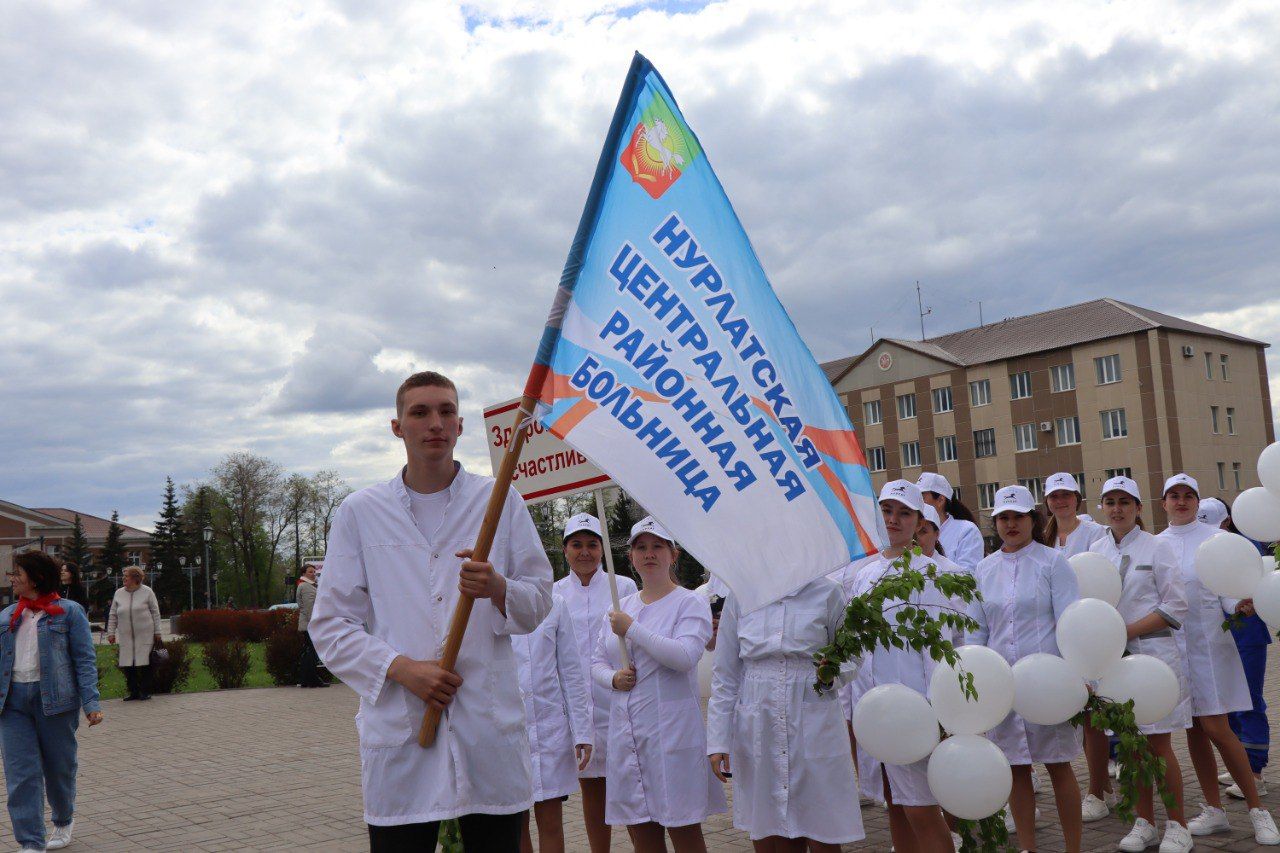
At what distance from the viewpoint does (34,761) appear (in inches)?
315

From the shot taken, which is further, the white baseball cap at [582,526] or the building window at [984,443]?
the building window at [984,443]

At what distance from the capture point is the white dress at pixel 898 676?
530 cm

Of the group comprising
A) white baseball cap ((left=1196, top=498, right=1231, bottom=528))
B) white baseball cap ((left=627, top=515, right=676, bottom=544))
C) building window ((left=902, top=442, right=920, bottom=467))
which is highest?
building window ((left=902, top=442, right=920, bottom=467))

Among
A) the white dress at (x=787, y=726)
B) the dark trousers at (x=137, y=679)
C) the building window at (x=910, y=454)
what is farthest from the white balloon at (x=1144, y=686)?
the building window at (x=910, y=454)

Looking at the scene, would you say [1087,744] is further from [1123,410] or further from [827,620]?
[1123,410]

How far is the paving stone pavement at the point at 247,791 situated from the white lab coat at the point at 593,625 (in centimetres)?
149

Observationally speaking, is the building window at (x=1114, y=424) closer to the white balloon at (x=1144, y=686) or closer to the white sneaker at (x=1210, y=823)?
the white sneaker at (x=1210, y=823)

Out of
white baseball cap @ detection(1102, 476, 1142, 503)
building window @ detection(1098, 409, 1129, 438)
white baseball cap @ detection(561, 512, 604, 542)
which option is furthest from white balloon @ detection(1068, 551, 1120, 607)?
building window @ detection(1098, 409, 1129, 438)

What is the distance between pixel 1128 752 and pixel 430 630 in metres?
3.67

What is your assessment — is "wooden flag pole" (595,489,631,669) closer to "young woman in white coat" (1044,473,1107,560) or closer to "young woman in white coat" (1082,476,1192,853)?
"young woman in white coat" (1082,476,1192,853)

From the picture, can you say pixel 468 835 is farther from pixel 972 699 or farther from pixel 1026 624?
pixel 1026 624

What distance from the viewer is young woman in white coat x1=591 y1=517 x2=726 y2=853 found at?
556 cm

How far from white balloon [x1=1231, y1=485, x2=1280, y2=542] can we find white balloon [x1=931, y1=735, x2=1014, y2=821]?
345 centimetres

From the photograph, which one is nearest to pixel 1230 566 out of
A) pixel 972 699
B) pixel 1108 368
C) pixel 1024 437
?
pixel 972 699
